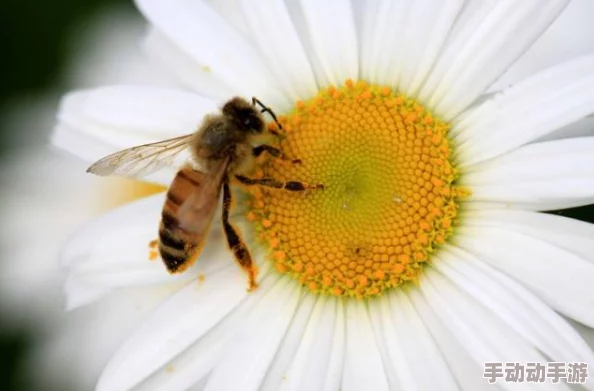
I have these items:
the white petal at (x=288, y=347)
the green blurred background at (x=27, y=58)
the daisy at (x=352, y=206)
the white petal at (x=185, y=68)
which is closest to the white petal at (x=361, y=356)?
the daisy at (x=352, y=206)

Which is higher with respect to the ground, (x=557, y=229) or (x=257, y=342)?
(x=557, y=229)

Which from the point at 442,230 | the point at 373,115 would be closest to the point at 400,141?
the point at 373,115

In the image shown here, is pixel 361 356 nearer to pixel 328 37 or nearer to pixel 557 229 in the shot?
pixel 557 229

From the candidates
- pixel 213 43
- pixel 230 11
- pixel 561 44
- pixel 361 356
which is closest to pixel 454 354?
pixel 361 356

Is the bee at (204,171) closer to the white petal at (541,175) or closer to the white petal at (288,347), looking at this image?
the white petal at (288,347)

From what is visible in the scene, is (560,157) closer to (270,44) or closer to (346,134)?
(346,134)
